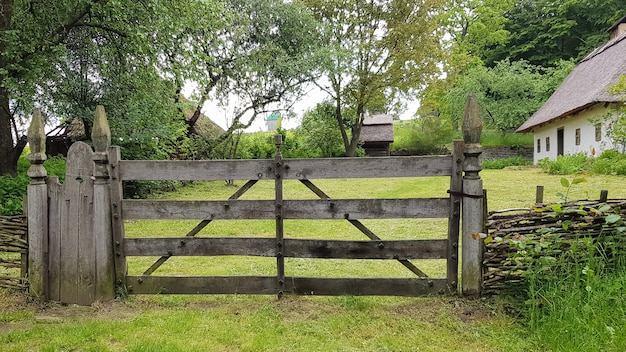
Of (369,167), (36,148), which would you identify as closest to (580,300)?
(369,167)

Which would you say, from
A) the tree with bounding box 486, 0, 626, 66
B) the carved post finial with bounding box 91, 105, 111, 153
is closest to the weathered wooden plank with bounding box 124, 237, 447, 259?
the carved post finial with bounding box 91, 105, 111, 153

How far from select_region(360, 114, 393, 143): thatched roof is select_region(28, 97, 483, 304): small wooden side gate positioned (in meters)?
29.4

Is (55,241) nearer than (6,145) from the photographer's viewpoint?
Yes

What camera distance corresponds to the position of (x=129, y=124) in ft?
35.8

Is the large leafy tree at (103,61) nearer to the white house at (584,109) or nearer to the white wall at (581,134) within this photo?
the white house at (584,109)

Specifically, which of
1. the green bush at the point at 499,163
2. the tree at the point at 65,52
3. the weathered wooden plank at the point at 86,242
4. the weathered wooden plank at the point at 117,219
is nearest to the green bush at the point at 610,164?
the green bush at the point at 499,163

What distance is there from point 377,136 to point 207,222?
30871 mm

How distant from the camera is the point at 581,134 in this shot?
20688mm

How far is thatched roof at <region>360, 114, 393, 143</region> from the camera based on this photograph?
111ft

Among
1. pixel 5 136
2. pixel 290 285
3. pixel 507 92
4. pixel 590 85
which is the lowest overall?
pixel 290 285

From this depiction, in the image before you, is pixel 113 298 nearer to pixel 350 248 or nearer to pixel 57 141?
pixel 350 248

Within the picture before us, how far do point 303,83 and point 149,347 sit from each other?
20.5m

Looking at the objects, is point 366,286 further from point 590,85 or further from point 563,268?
point 590,85

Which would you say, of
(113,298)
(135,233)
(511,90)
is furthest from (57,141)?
(511,90)
